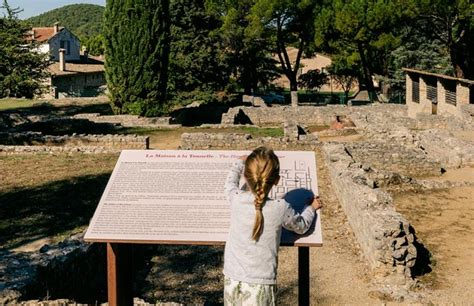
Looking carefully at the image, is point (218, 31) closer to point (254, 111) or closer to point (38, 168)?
point (254, 111)

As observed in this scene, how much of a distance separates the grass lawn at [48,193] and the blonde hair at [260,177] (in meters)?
6.12

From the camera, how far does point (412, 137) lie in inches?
761

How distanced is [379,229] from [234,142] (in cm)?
1195

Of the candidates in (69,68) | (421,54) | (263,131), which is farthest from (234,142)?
(69,68)

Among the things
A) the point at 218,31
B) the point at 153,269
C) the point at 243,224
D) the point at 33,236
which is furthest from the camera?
the point at 218,31

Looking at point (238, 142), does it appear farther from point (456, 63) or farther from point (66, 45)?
point (66, 45)

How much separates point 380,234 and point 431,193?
577 cm

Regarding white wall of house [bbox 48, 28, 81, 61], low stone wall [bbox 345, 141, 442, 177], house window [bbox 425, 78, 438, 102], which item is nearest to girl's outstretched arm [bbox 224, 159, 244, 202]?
low stone wall [bbox 345, 141, 442, 177]

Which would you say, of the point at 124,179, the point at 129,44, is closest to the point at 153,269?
the point at 124,179

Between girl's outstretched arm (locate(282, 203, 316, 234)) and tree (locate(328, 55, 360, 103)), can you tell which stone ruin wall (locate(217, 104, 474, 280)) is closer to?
girl's outstretched arm (locate(282, 203, 316, 234))

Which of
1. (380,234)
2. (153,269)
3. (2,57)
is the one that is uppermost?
(2,57)

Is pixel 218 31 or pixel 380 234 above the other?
pixel 218 31

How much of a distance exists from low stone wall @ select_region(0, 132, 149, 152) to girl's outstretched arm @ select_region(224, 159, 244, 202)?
47.4 feet

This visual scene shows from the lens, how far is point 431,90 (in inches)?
1203
